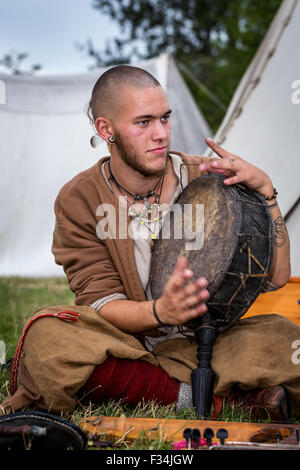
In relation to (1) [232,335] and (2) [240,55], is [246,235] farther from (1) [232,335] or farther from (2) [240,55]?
(2) [240,55]

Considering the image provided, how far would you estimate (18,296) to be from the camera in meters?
5.12

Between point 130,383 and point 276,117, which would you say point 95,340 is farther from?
point 276,117

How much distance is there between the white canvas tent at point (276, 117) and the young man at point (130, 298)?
2.93 ft

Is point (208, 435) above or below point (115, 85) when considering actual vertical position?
below

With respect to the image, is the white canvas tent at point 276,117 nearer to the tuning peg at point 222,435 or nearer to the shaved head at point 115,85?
the shaved head at point 115,85

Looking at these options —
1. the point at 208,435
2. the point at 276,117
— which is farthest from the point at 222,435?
the point at 276,117

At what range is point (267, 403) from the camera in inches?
84.4

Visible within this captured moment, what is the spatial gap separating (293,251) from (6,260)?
496cm

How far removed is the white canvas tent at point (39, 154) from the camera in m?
7.40

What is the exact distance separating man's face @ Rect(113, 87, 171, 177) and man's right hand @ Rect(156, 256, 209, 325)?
0.55 m

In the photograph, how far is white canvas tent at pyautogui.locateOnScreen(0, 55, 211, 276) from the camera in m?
7.40

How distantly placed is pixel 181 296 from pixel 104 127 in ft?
2.86
